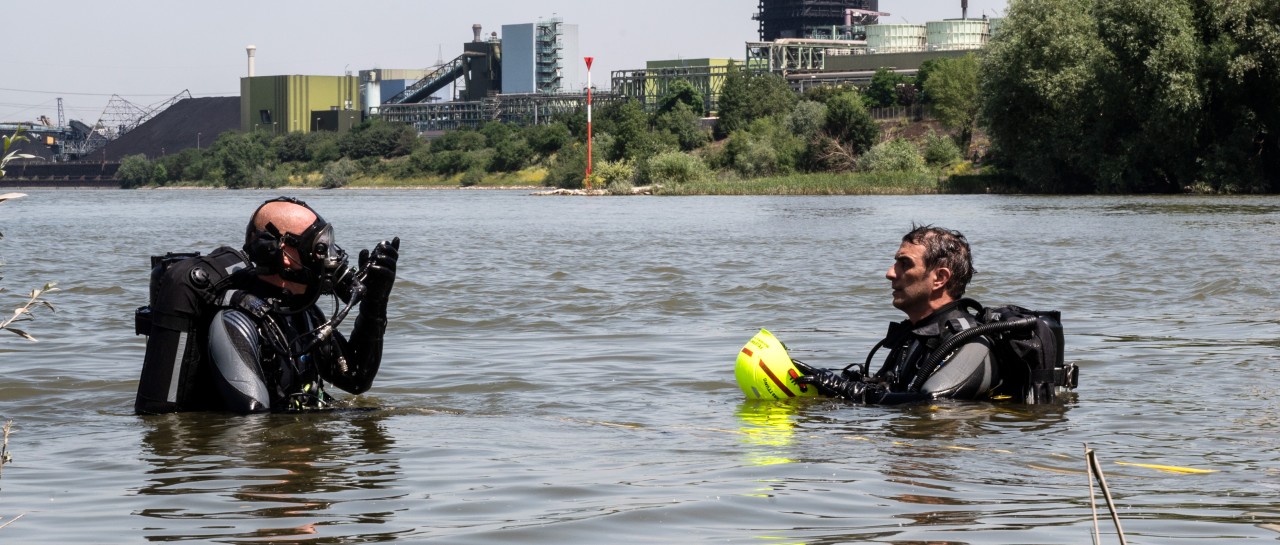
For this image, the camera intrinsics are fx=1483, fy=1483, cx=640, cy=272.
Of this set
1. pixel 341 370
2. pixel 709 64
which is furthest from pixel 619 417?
pixel 709 64

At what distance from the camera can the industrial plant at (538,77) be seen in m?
149

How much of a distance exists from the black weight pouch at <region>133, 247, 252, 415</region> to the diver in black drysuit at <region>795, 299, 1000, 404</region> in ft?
10.3

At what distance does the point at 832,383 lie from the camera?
309 inches

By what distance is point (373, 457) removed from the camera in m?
6.42

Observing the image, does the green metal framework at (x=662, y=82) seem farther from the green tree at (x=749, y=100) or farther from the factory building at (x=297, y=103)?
the factory building at (x=297, y=103)

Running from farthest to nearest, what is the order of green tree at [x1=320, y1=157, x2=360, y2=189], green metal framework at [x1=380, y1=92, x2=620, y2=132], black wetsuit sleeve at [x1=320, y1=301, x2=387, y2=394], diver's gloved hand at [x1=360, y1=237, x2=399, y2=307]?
green metal framework at [x1=380, y1=92, x2=620, y2=132]
green tree at [x1=320, y1=157, x2=360, y2=189]
black wetsuit sleeve at [x1=320, y1=301, x2=387, y2=394]
diver's gloved hand at [x1=360, y1=237, x2=399, y2=307]

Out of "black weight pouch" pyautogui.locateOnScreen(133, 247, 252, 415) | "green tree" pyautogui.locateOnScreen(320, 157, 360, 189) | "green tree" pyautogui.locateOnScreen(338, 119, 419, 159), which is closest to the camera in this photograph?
"black weight pouch" pyautogui.locateOnScreen(133, 247, 252, 415)

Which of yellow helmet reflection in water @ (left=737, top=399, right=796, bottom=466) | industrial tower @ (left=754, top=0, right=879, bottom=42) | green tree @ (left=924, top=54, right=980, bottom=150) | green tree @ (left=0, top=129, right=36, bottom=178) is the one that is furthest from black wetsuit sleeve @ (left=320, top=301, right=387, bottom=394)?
industrial tower @ (left=754, top=0, right=879, bottom=42)

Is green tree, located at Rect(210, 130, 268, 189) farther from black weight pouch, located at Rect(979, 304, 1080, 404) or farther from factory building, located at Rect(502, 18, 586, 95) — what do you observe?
black weight pouch, located at Rect(979, 304, 1080, 404)

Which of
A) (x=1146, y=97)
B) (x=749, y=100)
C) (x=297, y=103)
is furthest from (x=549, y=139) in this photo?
(x=1146, y=97)

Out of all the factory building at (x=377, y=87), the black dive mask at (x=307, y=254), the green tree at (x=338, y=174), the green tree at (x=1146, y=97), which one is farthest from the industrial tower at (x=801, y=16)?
the black dive mask at (x=307, y=254)

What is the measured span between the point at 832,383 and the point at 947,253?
0.99m

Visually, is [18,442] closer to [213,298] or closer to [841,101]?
[213,298]

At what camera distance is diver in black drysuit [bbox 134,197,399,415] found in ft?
20.2
